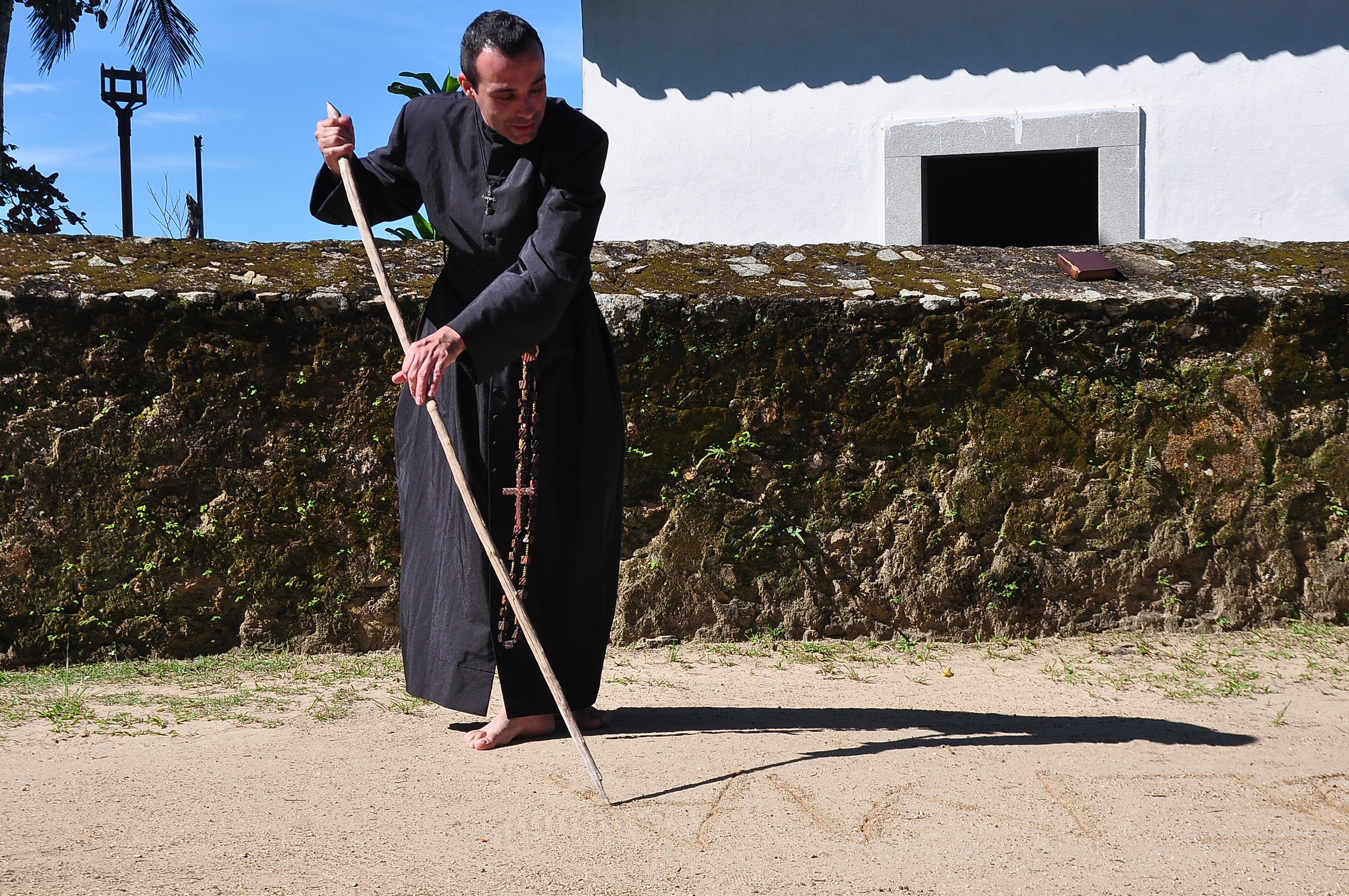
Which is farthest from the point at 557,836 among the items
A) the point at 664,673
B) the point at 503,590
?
the point at 664,673

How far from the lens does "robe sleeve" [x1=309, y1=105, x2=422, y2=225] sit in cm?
273

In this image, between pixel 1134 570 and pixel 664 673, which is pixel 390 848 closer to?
pixel 664 673

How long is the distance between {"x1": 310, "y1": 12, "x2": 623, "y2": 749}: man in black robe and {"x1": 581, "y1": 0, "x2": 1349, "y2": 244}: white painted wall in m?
4.05

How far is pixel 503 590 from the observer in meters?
2.52

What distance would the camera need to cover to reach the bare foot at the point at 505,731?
2631 millimetres

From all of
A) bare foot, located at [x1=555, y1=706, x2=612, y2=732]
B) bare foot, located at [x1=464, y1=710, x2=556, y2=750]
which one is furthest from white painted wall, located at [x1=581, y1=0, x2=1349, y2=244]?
bare foot, located at [x1=464, y1=710, x2=556, y2=750]

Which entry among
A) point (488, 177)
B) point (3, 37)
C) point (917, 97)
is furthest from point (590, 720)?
point (3, 37)

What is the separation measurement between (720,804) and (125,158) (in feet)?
49.4

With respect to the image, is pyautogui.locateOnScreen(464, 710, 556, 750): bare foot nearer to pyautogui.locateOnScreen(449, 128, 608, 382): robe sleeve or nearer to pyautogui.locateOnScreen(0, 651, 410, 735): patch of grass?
pyautogui.locateOnScreen(0, 651, 410, 735): patch of grass

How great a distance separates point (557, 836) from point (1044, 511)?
238 cm

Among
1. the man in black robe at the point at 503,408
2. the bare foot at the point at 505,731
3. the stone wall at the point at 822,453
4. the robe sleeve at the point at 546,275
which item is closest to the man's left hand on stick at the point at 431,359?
the robe sleeve at the point at 546,275

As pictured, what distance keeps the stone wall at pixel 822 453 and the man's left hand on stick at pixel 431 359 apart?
1.34m

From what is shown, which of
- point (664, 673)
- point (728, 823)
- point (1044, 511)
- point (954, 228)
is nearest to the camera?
point (728, 823)

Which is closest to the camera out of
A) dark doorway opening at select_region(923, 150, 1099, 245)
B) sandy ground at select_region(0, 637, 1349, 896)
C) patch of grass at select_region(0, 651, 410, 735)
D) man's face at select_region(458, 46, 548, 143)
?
sandy ground at select_region(0, 637, 1349, 896)
